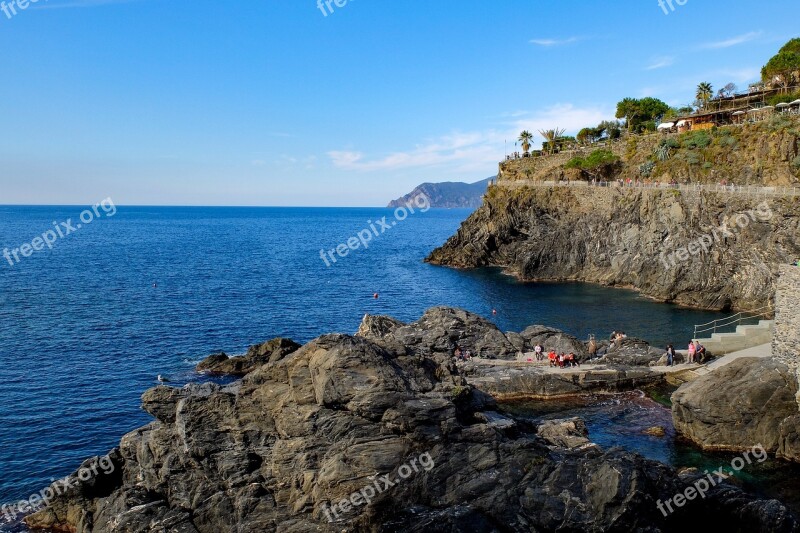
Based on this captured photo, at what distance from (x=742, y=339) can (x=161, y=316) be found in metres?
53.6

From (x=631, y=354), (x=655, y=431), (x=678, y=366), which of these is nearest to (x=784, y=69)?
(x=631, y=354)

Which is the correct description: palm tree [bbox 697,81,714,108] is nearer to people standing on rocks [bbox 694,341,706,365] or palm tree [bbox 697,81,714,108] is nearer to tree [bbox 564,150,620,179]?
tree [bbox 564,150,620,179]

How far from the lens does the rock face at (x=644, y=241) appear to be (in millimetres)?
59625

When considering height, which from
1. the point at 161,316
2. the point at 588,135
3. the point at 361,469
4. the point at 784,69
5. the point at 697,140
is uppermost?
the point at 784,69

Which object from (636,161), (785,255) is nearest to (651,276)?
(785,255)

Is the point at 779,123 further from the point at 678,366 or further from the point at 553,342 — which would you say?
the point at 553,342

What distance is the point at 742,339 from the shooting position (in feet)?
134

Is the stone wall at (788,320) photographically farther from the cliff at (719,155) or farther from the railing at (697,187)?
the cliff at (719,155)

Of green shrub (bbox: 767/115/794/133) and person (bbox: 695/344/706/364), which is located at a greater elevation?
green shrub (bbox: 767/115/794/133)

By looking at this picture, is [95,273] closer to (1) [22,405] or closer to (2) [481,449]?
(1) [22,405]

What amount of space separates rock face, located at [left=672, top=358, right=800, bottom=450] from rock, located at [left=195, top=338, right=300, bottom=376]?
26.8 meters

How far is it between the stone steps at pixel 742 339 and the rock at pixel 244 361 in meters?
30.6

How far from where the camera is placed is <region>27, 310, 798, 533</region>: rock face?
689 inches

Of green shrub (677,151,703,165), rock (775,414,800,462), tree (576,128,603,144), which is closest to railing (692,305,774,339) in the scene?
rock (775,414,800,462)
